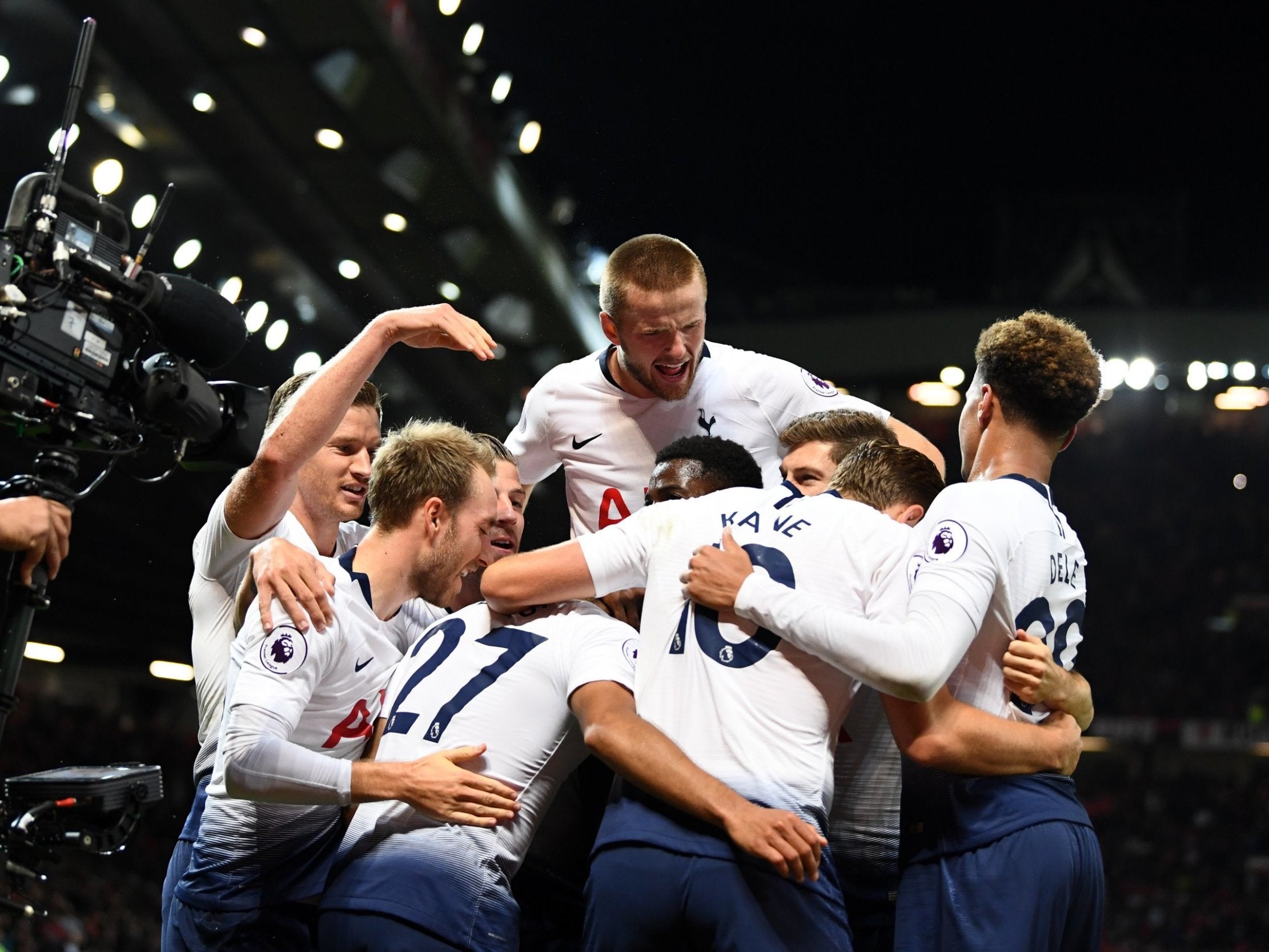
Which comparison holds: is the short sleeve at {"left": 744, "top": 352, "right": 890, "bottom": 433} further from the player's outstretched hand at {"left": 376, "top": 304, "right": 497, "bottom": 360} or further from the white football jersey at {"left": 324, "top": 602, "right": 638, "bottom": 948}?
the white football jersey at {"left": 324, "top": 602, "right": 638, "bottom": 948}

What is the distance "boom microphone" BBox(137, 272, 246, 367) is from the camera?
3.26m

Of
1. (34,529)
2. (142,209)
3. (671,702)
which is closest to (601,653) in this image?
(671,702)

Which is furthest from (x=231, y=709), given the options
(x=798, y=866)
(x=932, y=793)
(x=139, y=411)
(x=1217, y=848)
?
(x=1217, y=848)

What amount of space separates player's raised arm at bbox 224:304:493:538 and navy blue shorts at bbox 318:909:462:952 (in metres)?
1.38

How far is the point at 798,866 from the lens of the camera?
277cm

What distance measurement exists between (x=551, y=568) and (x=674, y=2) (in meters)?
10.3

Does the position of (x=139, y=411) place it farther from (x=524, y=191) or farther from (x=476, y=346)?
(x=524, y=191)

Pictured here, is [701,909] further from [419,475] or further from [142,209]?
[142,209]

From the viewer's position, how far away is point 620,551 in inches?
128

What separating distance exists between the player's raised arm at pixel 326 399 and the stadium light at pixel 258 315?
1116 centimetres

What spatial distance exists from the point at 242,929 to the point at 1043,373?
113 inches

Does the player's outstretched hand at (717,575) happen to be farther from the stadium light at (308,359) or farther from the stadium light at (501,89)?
the stadium light at (308,359)

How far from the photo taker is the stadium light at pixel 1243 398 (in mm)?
26520

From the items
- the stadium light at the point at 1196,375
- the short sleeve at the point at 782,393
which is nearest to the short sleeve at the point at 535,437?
the short sleeve at the point at 782,393
